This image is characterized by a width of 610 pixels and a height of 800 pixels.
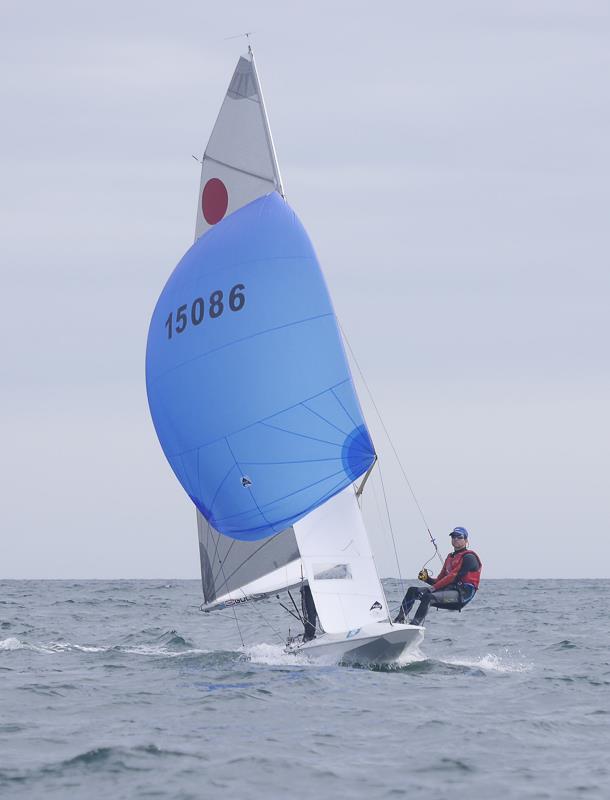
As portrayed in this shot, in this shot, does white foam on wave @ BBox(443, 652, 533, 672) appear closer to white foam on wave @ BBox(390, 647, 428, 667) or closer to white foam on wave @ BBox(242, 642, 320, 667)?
white foam on wave @ BBox(390, 647, 428, 667)

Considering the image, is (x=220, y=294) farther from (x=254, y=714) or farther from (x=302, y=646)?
(x=254, y=714)

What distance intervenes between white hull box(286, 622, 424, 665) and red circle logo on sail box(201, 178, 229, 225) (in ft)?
20.6

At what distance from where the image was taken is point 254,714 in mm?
12367

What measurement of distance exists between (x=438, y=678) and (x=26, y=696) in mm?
4815

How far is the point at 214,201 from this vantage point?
18188mm

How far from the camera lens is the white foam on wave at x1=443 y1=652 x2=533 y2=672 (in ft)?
53.8

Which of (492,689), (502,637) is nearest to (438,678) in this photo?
(492,689)

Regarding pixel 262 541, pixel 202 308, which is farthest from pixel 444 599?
pixel 202 308

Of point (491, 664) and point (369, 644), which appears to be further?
point (491, 664)

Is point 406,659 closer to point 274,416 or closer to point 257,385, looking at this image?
point 274,416

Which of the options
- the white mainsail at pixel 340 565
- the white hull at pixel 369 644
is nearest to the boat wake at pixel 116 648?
the white mainsail at pixel 340 565

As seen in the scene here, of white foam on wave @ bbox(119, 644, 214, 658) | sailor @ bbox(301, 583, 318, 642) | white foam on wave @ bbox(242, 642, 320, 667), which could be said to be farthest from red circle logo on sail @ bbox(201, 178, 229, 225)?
white foam on wave @ bbox(119, 644, 214, 658)

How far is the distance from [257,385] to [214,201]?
368 cm

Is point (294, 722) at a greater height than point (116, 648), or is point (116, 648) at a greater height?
point (116, 648)
